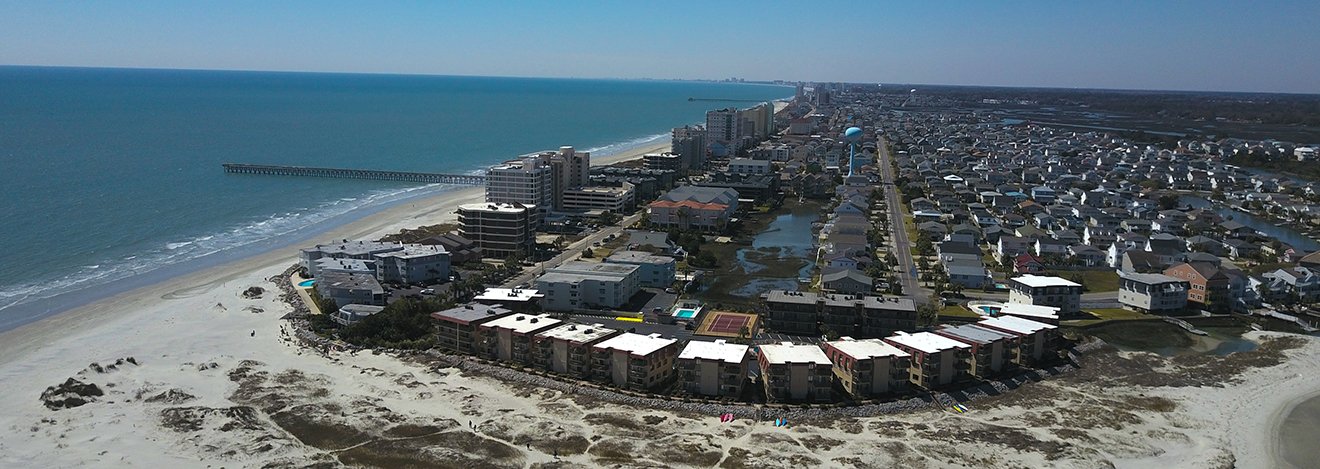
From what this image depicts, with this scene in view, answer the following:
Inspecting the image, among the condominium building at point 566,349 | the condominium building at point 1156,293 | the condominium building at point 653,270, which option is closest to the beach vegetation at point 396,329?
the condominium building at point 566,349

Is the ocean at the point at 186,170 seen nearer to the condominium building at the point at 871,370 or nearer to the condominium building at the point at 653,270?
the condominium building at the point at 653,270

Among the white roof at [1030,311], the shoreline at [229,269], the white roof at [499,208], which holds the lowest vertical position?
the shoreline at [229,269]

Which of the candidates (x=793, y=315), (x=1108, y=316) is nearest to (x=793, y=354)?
(x=793, y=315)

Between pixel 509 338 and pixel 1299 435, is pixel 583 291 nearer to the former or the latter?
pixel 509 338

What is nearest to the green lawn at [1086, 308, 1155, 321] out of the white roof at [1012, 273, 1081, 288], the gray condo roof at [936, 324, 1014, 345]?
the white roof at [1012, 273, 1081, 288]

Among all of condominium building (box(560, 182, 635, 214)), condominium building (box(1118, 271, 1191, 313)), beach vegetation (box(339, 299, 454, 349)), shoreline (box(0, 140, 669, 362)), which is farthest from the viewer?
condominium building (box(560, 182, 635, 214))

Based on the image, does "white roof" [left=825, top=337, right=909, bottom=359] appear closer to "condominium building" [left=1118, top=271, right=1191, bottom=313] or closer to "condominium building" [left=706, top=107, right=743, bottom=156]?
"condominium building" [left=1118, top=271, right=1191, bottom=313]

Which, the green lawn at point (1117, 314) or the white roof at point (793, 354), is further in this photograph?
the green lawn at point (1117, 314)
